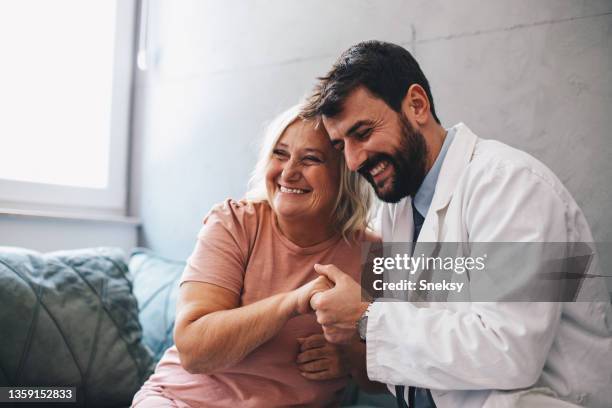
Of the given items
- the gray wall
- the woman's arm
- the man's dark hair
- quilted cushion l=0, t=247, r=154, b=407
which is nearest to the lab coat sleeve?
the woman's arm

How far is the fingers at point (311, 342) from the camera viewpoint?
1358 millimetres

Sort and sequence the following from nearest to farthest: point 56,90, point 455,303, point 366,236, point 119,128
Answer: point 455,303
point 366,236
point 56,90
point 119,128

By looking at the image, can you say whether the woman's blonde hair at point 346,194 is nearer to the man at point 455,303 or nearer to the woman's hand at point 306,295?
the man at point 455,303

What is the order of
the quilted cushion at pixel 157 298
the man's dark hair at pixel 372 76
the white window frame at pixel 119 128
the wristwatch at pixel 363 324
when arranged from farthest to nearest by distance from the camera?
the white window frame at pixel 119 128
the quilted cushion at pixel 157 298
the man's dark hair at pixel 372 76
the wristwatch at pixel 363 324

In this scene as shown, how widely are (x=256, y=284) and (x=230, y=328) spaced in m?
0.20

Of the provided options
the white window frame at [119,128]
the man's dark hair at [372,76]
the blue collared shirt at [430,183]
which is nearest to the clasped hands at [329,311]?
the blue collared shirt at [430,183]

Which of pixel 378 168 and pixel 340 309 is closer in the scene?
pixel 340 309

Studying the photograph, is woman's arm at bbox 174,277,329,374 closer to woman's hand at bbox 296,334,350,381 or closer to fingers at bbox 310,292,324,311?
fingers at bbox 310,292,324,311

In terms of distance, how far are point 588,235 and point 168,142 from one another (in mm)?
1937

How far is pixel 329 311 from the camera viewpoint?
117 centimetres

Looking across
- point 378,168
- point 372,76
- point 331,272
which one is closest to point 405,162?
point 378,168

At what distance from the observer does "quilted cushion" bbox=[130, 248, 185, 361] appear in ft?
6.02

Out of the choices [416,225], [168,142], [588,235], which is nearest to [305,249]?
[416,225]

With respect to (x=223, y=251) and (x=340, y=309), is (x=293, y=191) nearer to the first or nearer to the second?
(x=223, y=251)
